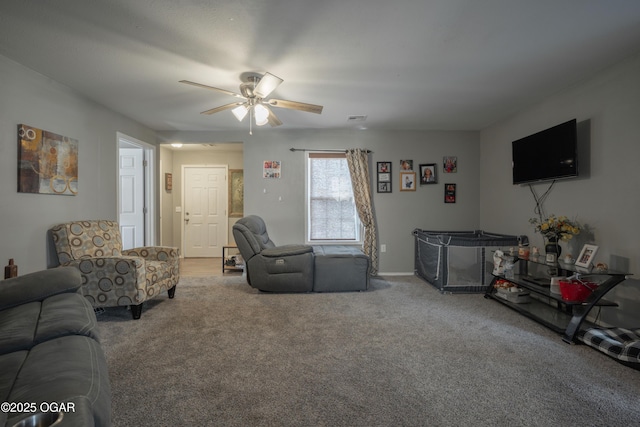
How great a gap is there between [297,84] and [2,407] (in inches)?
119

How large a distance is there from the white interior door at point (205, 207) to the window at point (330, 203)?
2477 millimetres

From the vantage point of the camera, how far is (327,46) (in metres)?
2.42

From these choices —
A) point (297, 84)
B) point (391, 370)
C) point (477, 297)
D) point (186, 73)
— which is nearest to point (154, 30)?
point (186, 73)

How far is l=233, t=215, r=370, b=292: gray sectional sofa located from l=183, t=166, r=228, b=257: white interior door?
9.43ft

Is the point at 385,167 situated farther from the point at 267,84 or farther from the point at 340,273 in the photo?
the point at 267,84

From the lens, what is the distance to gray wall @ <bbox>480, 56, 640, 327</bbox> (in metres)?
2.61

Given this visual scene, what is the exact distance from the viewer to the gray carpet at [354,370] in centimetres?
163

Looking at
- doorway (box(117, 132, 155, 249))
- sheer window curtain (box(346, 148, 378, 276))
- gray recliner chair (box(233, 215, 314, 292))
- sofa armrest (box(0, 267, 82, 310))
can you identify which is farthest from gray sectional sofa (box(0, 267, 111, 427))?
sheer window curtain (box(346, 148, 378, 276))

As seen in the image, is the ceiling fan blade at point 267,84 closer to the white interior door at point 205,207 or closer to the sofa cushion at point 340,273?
the sofa cushion at point 340,273

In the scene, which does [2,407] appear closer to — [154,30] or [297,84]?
[154,30]

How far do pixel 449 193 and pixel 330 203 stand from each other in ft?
6.32

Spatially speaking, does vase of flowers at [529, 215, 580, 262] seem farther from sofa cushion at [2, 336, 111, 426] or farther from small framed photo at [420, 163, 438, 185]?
sofa cushion at [2, 336, 111, 426]

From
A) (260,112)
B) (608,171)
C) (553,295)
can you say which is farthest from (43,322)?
(608,171)

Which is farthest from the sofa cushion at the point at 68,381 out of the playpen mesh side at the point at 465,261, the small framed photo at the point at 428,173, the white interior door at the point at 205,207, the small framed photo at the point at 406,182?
the white interior door at the point at 205,207
